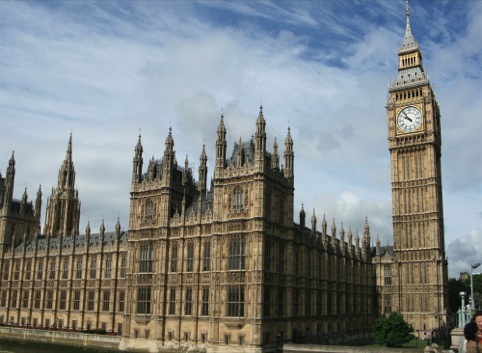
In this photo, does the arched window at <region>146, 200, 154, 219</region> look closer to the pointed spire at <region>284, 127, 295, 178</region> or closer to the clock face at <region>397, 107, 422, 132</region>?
the pointed spire at <region>284, 127, 295, 178</region>

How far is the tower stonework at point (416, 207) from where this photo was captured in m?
91.9

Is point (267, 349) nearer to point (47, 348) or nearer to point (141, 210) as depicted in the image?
point (141, 210)

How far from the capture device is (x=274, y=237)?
62.7 meters

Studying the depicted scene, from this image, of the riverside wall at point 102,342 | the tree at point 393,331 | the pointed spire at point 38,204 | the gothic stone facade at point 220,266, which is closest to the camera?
the riverside wall at point 102,342

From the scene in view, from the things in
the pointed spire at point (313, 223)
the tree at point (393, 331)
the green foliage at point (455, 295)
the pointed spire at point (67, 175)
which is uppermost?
the pointed spire at point (67, 175)

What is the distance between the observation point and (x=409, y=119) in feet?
332

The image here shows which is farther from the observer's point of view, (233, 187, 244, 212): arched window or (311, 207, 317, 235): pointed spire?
(311, 207, 317, 235): pointed spire

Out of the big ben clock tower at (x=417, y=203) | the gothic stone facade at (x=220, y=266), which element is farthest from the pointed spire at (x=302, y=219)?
the big ben clock tower at (x=417, y=203)

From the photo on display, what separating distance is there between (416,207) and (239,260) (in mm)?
49167

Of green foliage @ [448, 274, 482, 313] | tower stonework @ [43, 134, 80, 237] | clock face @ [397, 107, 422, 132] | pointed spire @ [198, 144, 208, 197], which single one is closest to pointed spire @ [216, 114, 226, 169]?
pointed spire @ [198, 144, 208, 197]

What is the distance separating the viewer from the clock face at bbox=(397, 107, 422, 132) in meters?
100

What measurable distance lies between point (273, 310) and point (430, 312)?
42194 millimetres

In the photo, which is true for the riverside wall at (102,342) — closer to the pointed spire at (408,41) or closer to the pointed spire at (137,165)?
the pointed spire at (137,165)

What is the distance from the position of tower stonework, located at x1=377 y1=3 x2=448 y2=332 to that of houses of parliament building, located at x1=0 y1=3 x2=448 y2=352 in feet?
0.64
